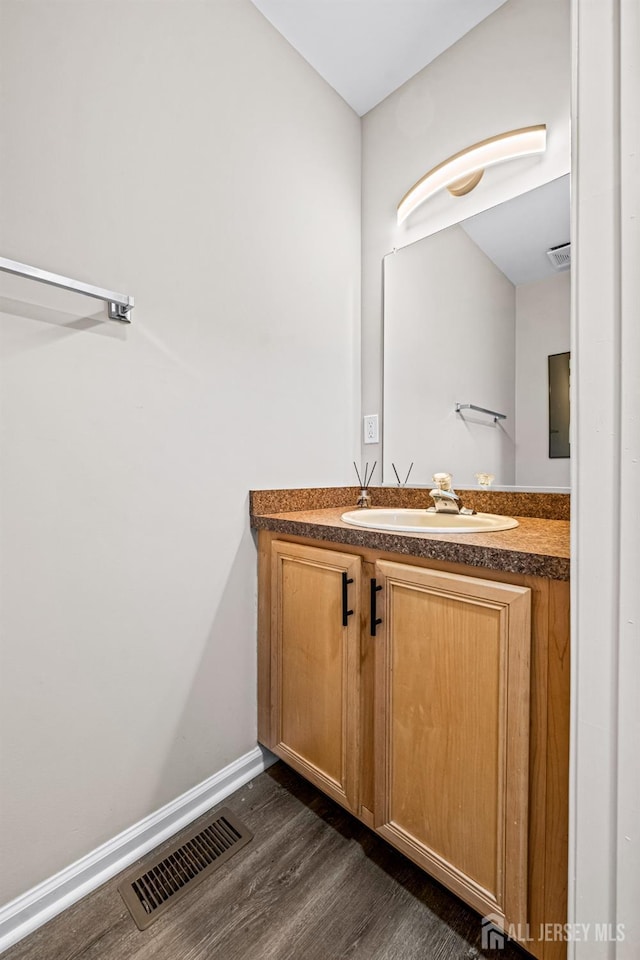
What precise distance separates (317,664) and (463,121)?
1.87 metres

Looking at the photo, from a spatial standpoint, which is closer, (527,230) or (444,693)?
(444,693)

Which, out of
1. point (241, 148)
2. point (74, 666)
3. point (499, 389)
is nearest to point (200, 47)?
point (241, 148)

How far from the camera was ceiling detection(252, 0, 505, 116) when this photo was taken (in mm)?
1393

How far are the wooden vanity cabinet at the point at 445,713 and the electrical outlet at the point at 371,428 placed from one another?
683 mm

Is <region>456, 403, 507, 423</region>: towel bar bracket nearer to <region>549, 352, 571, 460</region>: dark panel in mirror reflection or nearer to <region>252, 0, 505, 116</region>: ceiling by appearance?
<region>549, 352, 571, 460</region>: dark panel in mirror reflection

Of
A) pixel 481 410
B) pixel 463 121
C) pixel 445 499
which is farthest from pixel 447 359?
pixel 463 121

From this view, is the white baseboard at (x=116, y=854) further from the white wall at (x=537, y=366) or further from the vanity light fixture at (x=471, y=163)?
the vanity light fixture at (x=471, y=163)

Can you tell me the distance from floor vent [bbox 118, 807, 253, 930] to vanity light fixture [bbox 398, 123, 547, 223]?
2152 mm

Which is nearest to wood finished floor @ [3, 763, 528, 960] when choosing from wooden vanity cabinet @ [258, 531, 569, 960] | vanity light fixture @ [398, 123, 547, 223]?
wooden vanity cabinet @ [258, 531, 569, 960]

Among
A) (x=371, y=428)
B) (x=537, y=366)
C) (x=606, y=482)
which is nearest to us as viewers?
(x=606, y=482)

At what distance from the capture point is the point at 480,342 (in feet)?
4.79

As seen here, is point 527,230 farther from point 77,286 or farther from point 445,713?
point 445,713

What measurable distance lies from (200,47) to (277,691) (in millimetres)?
1966

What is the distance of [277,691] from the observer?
4.38ft
